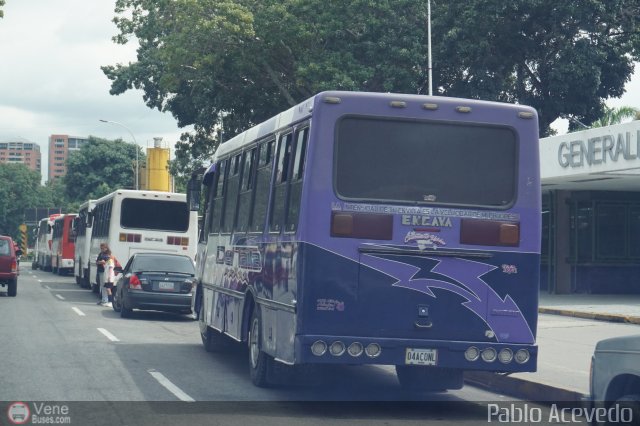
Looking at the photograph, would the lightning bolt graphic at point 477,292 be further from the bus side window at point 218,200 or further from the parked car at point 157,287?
the parked car at point 157,287

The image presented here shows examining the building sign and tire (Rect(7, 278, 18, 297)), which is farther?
tire (Rect(7, 278, 18, 297))

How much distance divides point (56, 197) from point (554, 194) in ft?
329

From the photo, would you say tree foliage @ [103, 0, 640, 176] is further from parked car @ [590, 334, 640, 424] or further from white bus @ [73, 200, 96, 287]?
parked car @ [590, 334, 640, 424]

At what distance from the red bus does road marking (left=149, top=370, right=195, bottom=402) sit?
37207 mm

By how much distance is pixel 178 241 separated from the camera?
30.5 meters

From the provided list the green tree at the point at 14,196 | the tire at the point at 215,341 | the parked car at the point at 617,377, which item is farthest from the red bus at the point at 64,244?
the green tree at the point at 14,196

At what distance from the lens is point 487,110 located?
37.0ft

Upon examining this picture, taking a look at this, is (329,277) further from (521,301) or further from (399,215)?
(521,301)

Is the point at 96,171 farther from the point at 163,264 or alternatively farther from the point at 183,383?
the point at 183,383

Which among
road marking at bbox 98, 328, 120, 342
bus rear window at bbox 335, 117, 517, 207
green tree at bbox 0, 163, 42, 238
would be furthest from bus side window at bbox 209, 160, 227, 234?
green tree at bbox 0, 163, 42, 238

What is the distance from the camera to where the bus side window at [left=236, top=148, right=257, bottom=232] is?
1380 centimetres

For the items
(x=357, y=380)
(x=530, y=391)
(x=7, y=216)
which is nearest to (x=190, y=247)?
(x=357, y=380)

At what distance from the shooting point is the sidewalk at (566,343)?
12477mm

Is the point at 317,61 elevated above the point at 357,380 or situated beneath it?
elevated above
